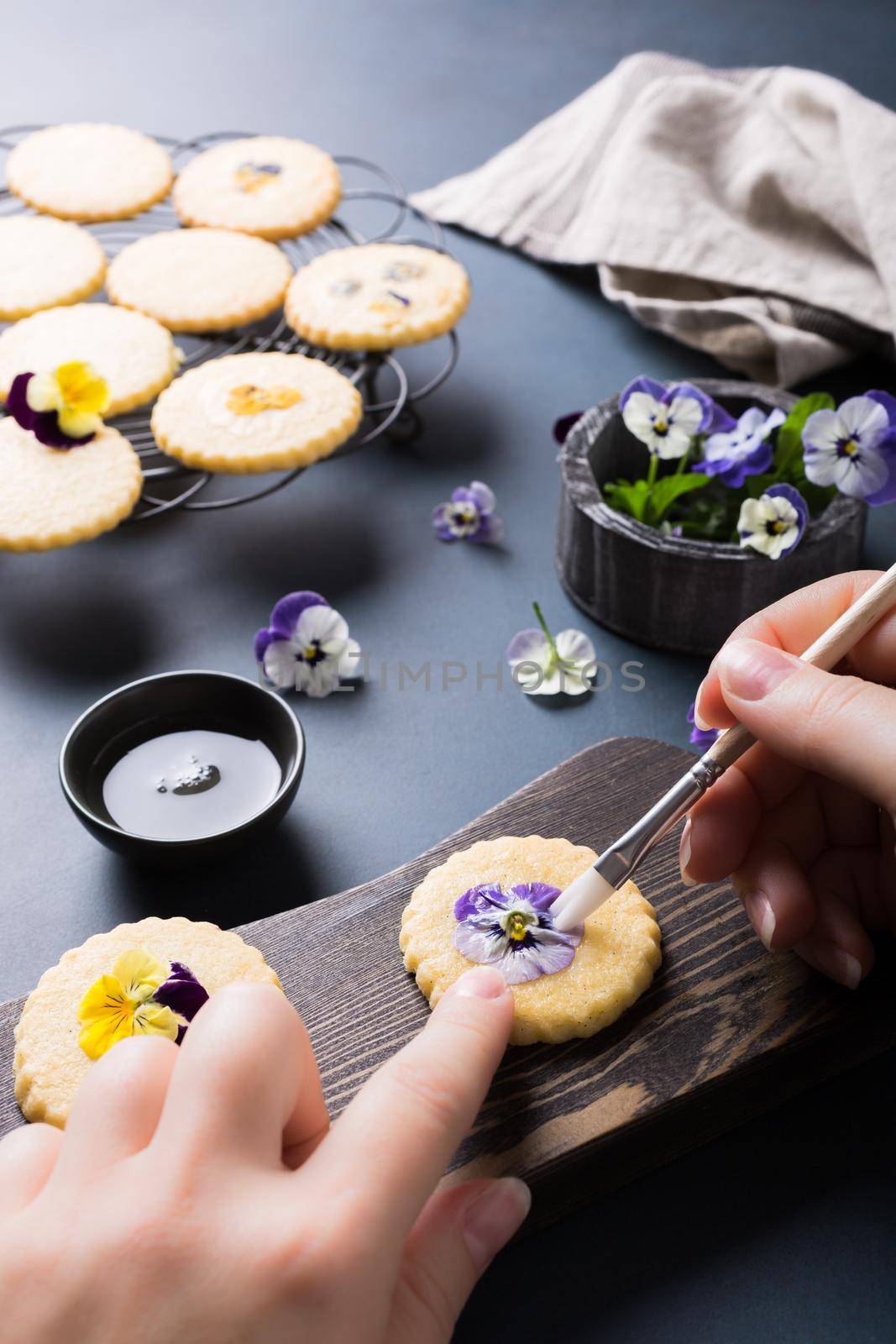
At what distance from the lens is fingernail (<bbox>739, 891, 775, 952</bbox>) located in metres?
0.97

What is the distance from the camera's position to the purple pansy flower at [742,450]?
1.38 metres

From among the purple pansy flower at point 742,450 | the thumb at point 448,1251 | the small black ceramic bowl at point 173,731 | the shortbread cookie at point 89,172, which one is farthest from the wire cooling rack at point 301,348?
the thumb at point 448,1251

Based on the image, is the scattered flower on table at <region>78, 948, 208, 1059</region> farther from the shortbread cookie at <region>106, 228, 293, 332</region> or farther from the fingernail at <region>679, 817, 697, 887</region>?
the shortbread cookie at <region>106, 228, 293, 332</region>

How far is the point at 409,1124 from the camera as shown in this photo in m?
0.70

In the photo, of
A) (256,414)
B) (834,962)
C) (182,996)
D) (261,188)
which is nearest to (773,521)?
(834,962)

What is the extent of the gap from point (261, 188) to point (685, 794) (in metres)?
1.45

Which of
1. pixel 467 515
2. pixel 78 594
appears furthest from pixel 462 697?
pixel 78 594

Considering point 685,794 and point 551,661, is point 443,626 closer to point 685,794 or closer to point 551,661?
point 551,661

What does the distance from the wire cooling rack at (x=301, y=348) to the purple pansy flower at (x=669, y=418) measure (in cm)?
36

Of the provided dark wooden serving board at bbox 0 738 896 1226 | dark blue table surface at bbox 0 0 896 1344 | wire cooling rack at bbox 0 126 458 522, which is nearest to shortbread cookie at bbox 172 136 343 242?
wire cooling rack at bbox 0 126 458 522

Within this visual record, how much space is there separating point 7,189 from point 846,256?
1353 mm

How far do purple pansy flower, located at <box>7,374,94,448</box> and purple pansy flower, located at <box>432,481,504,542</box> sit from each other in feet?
1.51

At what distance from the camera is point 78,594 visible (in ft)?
4.98

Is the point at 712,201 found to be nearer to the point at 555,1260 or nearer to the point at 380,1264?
the point at 555,1260
